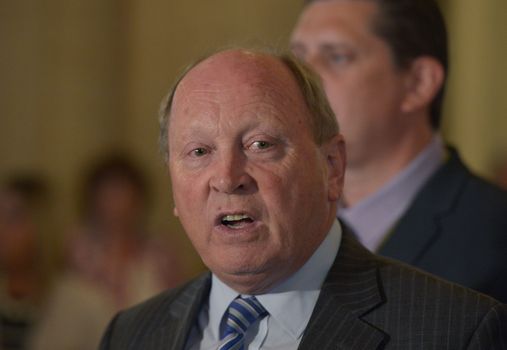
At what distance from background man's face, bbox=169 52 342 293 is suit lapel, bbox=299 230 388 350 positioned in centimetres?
10

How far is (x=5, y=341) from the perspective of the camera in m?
6.30

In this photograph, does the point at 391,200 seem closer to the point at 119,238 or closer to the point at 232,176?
the point at 232,176

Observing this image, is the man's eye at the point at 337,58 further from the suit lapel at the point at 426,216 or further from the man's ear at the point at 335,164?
the man's ear at the point at 335,164

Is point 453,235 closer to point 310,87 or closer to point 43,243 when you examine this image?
point 310,87

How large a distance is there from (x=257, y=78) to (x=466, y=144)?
19.6 ft

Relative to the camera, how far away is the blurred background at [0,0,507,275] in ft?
28.9

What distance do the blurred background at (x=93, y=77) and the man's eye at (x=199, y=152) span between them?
5925 mm

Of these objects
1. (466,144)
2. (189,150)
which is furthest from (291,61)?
(466,144)

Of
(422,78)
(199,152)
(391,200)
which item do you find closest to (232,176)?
(199,152)

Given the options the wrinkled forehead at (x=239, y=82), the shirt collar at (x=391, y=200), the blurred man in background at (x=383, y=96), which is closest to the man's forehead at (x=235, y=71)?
the wrinkled forehead at (x=239, y=82)

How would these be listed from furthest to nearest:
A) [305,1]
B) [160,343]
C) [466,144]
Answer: [466,144] → [305,1] → [160,343]

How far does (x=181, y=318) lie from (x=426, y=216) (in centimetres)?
108

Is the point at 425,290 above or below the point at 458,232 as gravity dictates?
above

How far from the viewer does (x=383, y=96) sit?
4.12 metres
